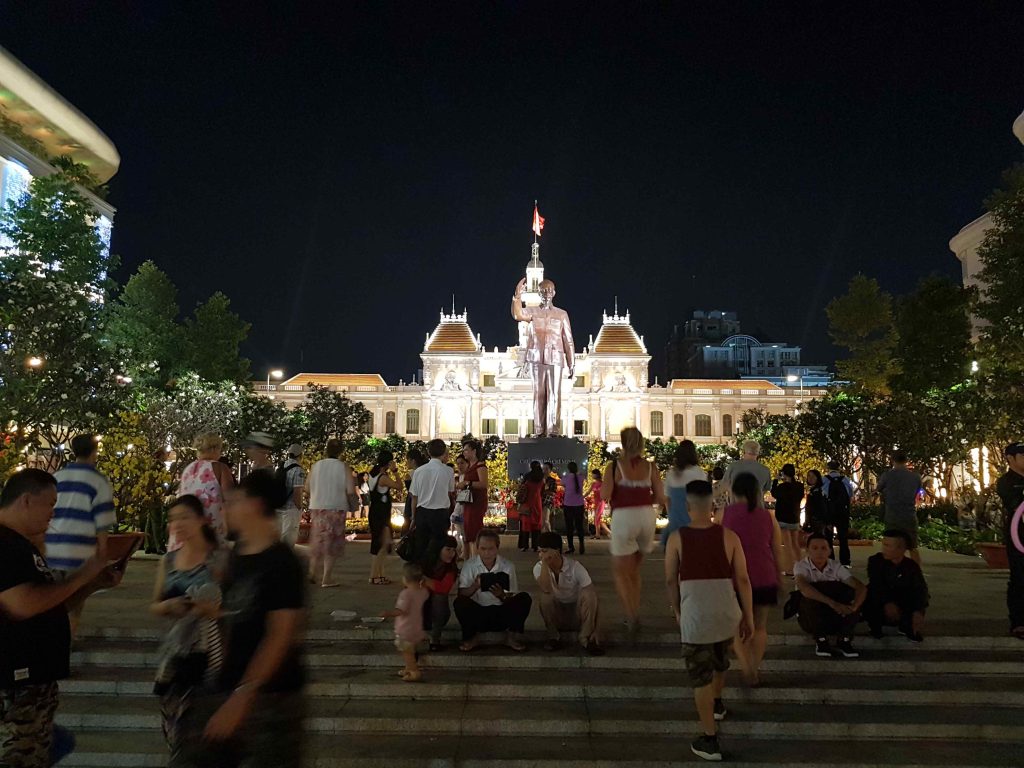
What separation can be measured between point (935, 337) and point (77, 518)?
25013 mm

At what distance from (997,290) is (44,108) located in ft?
111

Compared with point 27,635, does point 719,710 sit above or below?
below

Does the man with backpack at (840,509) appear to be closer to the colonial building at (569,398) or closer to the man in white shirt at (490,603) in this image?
the man in white shirt at (490,603)

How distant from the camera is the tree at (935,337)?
23.3m

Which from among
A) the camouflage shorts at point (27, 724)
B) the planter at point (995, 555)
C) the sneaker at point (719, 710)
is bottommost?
the sneaker at point (719, 710)

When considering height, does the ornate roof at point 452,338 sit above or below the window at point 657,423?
above

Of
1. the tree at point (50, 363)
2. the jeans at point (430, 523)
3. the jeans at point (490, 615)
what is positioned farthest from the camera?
the tree at point (50, 363)

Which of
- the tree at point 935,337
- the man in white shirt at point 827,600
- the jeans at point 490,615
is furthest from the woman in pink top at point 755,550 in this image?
the tree at point 935,337

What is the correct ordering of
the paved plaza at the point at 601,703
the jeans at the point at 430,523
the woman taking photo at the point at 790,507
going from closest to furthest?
the paved plaza at the point at 601,703
the jeans at the point at 430,523
the woman taking photo at the point at 790,507

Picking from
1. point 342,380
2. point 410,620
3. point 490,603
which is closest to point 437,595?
point 490,603

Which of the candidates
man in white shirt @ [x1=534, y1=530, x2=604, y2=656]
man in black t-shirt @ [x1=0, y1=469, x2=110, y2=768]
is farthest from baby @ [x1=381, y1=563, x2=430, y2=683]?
man in black t-shirt @ [x1=0, y1=469, x2=110, y2=768]

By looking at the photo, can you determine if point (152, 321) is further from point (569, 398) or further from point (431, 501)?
point (569, 398)

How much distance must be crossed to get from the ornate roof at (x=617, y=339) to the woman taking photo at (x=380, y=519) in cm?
5681

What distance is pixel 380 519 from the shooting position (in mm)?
8117
